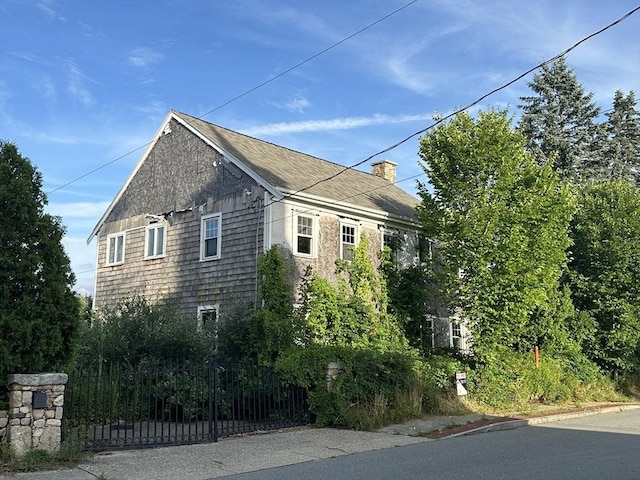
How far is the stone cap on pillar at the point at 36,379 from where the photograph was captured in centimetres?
955

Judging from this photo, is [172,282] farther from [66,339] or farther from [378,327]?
[66,339]

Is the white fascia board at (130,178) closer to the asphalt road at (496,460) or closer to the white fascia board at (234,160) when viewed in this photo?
the white fascia board at (234,160)

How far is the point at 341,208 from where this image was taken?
19828 mm

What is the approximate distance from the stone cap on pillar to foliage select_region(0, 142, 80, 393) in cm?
19

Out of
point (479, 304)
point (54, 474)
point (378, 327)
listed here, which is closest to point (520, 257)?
point (479, 304)

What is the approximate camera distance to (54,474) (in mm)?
8766

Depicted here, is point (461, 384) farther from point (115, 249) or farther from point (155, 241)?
point (115, 249)

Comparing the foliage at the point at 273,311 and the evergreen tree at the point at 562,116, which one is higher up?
the evergreen tree at the point at 562,116

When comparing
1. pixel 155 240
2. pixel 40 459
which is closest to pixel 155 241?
pixel 155 240

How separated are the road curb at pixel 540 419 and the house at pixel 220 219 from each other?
7312mm

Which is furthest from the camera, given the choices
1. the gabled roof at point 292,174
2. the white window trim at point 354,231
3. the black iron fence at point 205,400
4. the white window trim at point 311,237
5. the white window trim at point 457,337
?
the white window trim at point 457,337

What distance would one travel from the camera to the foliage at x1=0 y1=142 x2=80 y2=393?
387 inches

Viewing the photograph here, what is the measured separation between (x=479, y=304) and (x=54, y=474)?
12425 mm

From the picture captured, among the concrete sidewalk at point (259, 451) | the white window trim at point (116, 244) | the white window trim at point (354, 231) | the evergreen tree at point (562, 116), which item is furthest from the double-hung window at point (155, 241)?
the evergreen tree at point (562, 116)
